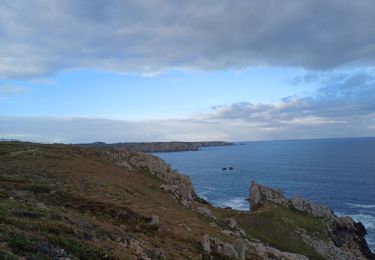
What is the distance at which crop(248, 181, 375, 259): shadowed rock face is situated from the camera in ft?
206

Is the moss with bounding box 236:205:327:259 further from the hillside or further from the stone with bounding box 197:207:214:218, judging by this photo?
the stone with bounding box 197:207:214:218

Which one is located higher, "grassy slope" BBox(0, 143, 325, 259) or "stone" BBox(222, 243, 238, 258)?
"grassy slope" BBox(0, 143, 325, 259)

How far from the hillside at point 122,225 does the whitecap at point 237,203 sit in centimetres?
1930

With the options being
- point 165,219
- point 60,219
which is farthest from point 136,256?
point 165,219

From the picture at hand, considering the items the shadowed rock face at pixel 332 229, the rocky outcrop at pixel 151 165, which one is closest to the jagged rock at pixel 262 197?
the shadowed rock face at pixel 332 229

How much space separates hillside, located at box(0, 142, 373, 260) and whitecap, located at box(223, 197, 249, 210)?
19304mm

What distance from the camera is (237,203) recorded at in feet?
341

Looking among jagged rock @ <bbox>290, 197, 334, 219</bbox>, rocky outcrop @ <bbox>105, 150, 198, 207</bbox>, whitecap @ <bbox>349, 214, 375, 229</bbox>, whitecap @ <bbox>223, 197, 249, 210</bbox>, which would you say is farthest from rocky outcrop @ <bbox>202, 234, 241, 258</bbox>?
whitecap @ <bbox>223, 197, 249, 210</bbox>

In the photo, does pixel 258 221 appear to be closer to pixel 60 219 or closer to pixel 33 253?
pixel 60 219

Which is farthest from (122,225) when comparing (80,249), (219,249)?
(80,249)

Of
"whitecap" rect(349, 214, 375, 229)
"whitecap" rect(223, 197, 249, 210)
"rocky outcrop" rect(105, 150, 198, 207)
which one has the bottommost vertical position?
"whitecap" rect(349, 214, 375, 229)

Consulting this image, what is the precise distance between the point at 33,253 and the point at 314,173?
158 m

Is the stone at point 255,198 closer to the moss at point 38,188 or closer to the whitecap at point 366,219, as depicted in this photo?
the whitecap at point 366,219

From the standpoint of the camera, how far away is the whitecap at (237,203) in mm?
98000
